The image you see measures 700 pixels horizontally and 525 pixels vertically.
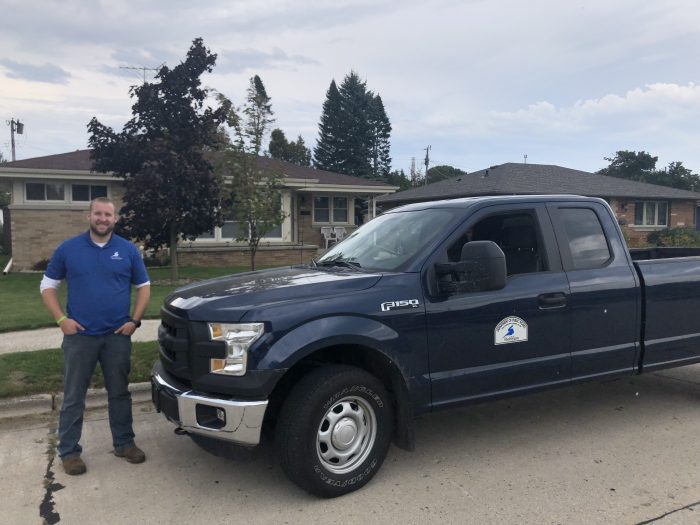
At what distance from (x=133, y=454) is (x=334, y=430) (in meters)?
→ 1.65

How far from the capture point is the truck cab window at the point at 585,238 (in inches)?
183

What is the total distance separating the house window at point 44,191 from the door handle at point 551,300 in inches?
688

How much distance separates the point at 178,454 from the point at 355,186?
63.4 ft

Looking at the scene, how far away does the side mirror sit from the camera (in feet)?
12.3

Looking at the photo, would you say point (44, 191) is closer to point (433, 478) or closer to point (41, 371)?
point (41, 371)

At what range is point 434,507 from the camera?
3518 millimetres

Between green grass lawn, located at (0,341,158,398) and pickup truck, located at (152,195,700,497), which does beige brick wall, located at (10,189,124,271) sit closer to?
green grass lawn, located at (0,341,158,398)

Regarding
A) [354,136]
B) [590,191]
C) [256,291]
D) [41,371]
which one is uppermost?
[354,136]

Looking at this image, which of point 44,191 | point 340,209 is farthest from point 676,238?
point 44,191

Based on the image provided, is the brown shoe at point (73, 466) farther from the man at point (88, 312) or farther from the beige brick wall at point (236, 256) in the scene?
the beige brick wall at point (236, 256)

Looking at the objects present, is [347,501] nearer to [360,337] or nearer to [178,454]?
[360,337]

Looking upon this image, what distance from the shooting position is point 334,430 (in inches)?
142

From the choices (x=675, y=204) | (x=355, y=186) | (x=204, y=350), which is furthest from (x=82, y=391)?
(x=675, y=204)

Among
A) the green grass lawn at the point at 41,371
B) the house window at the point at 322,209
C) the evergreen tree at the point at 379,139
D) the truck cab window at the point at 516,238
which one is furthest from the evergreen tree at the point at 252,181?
the evergreen tree at the point at 379,139
